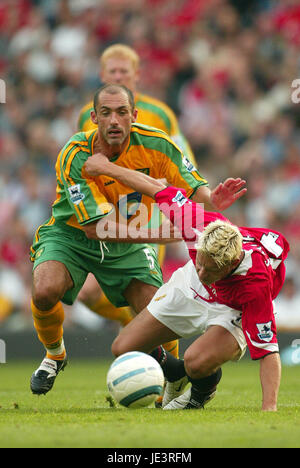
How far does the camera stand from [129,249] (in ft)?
21.1

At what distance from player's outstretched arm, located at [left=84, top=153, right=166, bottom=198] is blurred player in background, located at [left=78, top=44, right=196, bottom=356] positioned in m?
1.67

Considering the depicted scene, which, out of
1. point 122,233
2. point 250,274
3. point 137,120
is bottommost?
point 250,274

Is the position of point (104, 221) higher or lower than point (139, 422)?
higher

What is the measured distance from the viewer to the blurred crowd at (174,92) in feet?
37.8

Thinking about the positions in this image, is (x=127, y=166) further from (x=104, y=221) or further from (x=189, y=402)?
(x=189, y=402)

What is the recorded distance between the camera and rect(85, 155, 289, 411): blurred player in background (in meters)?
5.13

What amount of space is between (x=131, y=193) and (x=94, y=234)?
0.50 metres

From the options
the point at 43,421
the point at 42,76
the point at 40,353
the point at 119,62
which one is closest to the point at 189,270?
the point at 43,421

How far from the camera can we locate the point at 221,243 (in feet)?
16.6

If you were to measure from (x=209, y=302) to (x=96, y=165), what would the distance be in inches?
49.4
